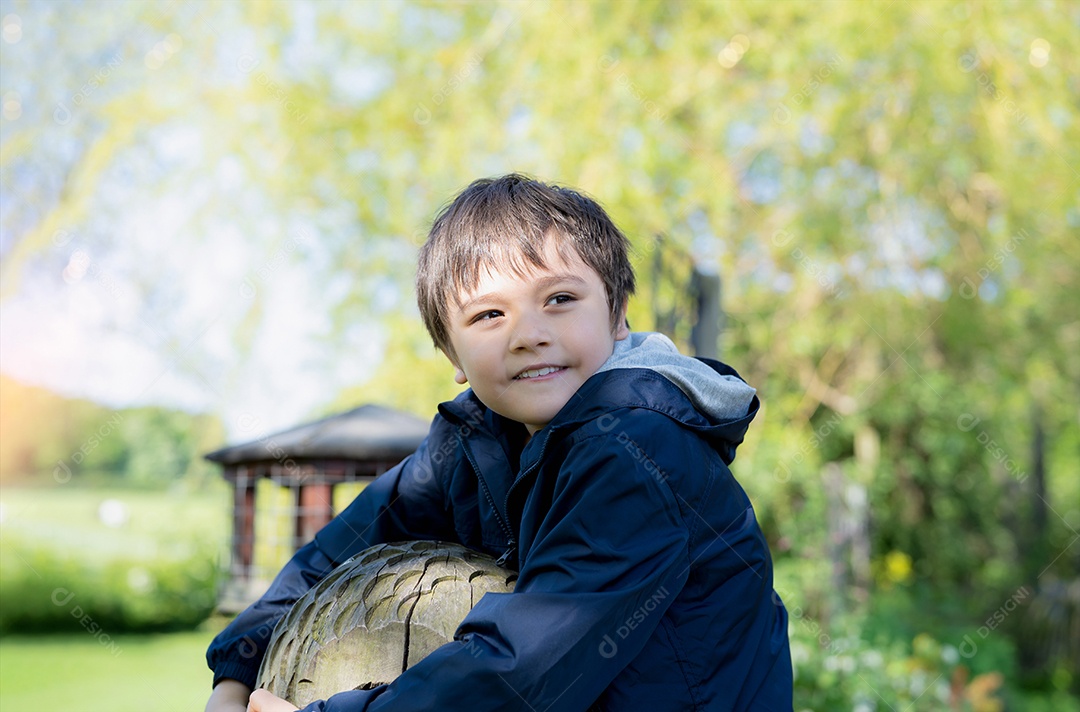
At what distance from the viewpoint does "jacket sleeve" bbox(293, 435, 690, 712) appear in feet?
4.70

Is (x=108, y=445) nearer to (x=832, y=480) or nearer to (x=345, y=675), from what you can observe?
(x=832, y=480)

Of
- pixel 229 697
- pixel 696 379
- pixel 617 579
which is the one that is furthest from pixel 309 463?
pixel 617 579

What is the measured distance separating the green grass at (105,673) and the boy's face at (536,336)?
19.3 feet

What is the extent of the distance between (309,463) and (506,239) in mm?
2407

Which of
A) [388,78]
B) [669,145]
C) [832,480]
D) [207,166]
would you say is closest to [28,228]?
[207,166]

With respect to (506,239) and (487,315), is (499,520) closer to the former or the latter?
(487,315)

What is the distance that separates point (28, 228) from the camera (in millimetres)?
8164

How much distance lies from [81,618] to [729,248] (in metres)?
6.94

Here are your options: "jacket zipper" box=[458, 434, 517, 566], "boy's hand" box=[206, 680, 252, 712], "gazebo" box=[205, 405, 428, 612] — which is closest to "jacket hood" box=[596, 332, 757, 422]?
"jacket zipper" box=[458, 434, 517, 566]

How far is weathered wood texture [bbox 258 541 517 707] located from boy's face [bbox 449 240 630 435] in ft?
1.03

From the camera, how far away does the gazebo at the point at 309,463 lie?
3832mm

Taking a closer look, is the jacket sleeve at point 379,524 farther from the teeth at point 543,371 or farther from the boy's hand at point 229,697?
the teeth at point 543,371

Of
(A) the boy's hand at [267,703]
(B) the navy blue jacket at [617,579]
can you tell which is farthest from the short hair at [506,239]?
(A) the boy's hand at [267,703]

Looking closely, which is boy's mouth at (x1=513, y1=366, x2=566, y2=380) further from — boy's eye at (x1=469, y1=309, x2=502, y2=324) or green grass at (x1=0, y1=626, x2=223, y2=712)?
green grass at (x1=0, y1=626, x2=223, y2=712)
